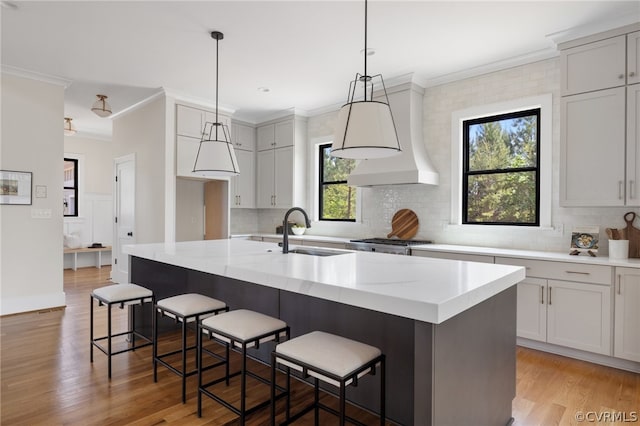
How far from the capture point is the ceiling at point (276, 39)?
297cm

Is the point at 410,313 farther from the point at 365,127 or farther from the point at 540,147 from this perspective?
the point at 540,147

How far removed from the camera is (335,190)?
589 centimetres

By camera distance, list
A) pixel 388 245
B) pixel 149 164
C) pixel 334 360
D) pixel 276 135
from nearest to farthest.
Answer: pixel 334 360 < pixel 388 245 < pixel 149 164 < pixel 276 135

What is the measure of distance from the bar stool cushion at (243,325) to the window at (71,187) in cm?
727

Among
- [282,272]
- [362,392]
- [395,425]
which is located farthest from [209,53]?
[395,425]

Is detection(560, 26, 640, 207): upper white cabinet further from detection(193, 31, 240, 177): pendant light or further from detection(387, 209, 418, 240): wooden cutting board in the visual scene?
detection(193, 31, 240, 177): pendant light

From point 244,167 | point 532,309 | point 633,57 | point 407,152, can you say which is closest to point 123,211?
point 244,167

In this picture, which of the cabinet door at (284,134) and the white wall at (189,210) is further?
the cabinet door at (284,134)

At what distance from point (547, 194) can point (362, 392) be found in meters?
2.80

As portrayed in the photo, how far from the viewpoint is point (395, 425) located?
2.11 metres

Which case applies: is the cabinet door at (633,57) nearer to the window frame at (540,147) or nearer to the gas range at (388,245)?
the window frame at (540,147)

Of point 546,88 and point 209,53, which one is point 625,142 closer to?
point 546,88

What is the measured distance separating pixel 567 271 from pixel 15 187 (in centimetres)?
570

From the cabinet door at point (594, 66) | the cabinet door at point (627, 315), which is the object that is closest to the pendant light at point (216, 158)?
the cabinet door at point (594, 66)
